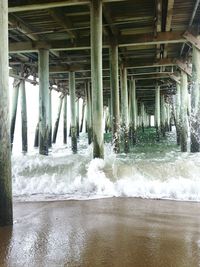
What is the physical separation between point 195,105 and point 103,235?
841 centimetres

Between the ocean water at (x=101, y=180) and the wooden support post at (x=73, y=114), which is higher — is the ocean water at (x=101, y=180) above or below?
below

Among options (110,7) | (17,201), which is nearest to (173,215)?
(17,201)

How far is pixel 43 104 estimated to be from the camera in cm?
1178

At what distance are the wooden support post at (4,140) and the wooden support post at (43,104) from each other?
23.7 feet

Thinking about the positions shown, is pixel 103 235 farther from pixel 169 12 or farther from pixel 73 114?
pixel 73 114

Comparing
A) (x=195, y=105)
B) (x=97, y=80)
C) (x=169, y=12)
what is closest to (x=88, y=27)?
(x=169, y=12)

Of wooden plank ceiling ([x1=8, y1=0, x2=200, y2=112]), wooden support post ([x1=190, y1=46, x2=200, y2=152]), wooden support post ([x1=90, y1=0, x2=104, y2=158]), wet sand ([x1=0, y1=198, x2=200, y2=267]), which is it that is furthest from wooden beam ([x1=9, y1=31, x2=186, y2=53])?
wet sand ([x1=0, y1=198, x2=200, y2=267])

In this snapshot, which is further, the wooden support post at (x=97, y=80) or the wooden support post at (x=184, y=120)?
the wooden support post at (x=184, y=120)

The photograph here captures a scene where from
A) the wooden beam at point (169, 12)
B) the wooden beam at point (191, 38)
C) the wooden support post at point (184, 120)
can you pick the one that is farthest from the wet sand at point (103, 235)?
the wooden support post at point (184, 120)

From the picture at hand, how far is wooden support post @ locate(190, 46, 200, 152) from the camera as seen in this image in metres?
11.5

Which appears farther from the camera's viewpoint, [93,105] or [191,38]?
[191,38]

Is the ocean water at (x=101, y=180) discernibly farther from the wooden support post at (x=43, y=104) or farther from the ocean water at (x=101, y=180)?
the wooden support post at (x=43, y=104)

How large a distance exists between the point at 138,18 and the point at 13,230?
25.8 feet

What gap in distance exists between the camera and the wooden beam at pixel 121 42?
37.9ft
